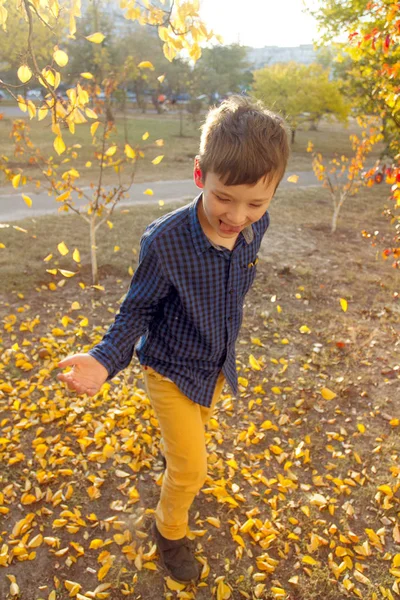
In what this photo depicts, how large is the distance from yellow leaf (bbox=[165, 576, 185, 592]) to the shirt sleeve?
1077 millimetres

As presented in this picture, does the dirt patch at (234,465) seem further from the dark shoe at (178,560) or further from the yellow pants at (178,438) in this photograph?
the yellow pants at (178,438)

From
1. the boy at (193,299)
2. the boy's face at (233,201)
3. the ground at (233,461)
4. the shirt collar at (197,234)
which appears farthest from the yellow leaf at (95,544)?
the boy's face at (233,201)

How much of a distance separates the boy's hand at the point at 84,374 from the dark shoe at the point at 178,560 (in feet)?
3.17

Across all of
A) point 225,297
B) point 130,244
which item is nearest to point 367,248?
point 130,244

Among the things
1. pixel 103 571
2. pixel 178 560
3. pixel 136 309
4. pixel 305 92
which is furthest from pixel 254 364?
pixel 305 92

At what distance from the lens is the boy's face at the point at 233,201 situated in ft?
5.04

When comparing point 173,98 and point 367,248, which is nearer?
point 367,248

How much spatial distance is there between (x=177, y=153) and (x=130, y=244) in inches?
413

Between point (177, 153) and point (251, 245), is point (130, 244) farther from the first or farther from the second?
point (177, 153)

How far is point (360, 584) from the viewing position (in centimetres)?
220

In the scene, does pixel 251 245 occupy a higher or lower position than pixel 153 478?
higher

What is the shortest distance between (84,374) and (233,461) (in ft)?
4.85

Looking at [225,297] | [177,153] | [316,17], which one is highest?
[316,17]

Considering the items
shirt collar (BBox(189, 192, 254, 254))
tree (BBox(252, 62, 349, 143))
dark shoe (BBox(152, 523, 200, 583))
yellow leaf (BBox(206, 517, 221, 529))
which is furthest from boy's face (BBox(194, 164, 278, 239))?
tree (BBox(252, 62, 349, 143))
